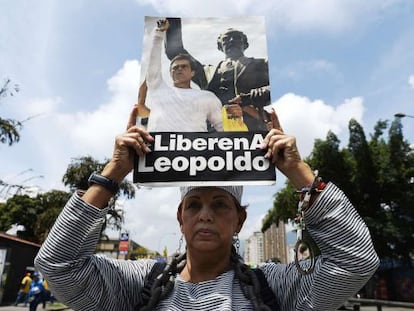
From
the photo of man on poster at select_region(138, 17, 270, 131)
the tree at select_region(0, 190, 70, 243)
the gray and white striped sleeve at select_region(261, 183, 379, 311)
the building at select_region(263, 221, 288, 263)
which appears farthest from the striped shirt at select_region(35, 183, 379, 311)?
the building at select_region(263, 221, 288, 263)

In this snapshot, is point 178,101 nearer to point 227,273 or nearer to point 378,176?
point 227,273

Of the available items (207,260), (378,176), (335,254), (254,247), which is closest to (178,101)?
(207,260)

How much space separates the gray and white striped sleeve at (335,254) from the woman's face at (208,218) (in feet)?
1.24

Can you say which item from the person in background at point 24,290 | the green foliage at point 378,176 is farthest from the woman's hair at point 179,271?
the green foliage at point 378,176

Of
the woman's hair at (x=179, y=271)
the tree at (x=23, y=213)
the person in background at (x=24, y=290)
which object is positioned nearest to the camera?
the woman's hair at (x=179, y=271)

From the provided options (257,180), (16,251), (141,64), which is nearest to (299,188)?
(257,180)

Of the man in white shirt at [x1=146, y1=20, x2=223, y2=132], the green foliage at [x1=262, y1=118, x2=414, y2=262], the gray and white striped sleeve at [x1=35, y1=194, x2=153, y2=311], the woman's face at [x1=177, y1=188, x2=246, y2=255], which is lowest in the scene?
the gray and white striped sleeve at [x1=35, y1=194, x2=153, y2=311]

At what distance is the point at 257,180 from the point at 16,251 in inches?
724

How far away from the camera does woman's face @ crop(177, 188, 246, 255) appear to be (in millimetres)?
1784

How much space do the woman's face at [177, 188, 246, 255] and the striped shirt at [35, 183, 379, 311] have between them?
0.61 ft

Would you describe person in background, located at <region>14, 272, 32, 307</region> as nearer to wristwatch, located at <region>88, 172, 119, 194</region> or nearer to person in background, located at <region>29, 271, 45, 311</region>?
person in background, located at <region>29, 271, 45, 311</region>

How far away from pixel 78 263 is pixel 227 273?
0.69 m

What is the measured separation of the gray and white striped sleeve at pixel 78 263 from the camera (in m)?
1.67

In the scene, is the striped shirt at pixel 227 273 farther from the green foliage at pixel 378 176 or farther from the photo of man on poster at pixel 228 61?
the green foliage at pixel 378 176
